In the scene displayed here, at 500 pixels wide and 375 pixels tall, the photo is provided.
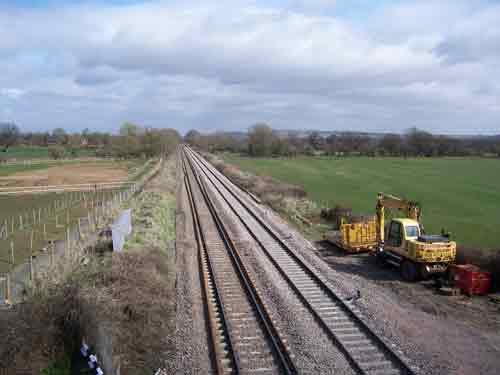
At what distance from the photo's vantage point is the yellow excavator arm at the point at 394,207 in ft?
59.3

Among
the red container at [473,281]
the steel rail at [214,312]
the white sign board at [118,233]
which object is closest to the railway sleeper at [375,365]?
the steel rail at [214,312]

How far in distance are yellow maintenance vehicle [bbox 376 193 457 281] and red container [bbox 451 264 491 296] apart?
2.66 feet

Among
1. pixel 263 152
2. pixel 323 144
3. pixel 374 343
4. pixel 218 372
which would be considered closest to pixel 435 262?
pixel 374 343

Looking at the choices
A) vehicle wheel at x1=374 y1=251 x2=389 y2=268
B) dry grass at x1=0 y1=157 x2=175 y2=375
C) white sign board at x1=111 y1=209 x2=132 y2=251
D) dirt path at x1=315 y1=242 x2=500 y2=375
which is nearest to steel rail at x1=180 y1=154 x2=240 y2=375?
dry grass at x1=0 y1=157 x2=175 y2=375

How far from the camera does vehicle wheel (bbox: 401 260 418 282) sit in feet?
54.7

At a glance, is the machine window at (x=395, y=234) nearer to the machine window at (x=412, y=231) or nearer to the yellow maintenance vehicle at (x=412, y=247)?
the yellow maintenance vehicle at (x=412, y=247)

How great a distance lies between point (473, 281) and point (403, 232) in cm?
→ 299

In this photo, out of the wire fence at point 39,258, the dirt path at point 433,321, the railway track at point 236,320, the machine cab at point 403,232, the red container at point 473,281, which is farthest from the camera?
the machine cab at point 403,232

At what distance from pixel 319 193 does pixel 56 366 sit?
41.8 metres

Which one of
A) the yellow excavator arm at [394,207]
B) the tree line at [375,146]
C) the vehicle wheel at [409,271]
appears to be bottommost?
the vehicle wheel at [409,271]

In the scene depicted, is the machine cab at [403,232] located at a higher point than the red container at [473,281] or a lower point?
higher

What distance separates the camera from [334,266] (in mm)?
18984

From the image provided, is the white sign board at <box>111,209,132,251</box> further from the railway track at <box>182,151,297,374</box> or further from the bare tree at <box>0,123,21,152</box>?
the bare tree at <box>0,123,21,152</box>

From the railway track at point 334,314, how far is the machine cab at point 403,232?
3.49 m
